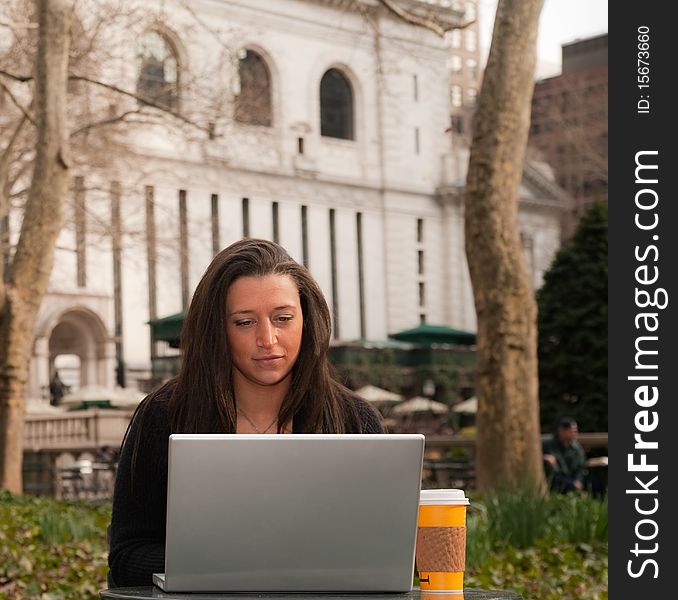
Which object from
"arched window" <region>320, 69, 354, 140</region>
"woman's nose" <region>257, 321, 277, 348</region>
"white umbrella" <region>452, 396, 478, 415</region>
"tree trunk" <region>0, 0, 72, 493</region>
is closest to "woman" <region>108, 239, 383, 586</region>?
"woman's nose" <region>257, 321, 277, 348</region>

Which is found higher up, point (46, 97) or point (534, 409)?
point (46, 97)

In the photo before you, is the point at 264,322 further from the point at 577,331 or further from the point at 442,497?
the point at 577,331

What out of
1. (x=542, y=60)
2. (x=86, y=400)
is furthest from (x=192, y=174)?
(x=86, y=400)

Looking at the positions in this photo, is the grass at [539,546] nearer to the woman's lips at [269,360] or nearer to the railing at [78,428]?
the woman's lips at [269,360]

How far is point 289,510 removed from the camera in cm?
256

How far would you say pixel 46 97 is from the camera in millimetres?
12953

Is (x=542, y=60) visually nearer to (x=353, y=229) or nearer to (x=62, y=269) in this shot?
(x=353, y=229)

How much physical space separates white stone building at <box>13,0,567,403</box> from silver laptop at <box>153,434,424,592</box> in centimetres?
4014

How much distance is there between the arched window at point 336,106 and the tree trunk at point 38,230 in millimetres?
43969

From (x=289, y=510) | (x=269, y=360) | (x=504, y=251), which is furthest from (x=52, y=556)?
(x=289, y=510)

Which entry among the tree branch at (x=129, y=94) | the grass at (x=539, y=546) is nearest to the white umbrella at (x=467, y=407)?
the tree branch at (x=129, y=94)

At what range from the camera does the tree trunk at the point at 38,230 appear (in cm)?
1280

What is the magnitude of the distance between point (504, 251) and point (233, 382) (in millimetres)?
6876

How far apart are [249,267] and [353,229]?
184 feet
